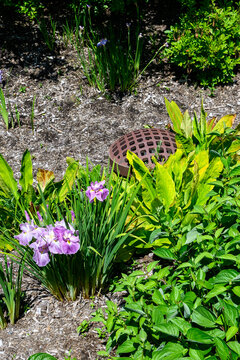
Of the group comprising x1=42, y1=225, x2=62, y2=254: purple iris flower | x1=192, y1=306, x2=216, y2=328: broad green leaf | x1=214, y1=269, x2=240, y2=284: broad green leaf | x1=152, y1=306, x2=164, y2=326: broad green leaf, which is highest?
x1=42, y1=225, x2=62, y2=254: purple iris flower

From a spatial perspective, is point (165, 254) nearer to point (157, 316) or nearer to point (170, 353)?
point (157, 316)

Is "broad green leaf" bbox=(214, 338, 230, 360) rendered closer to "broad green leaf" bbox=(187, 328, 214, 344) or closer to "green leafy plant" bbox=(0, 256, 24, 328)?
"broad green leaf" bbox=(187, 328, 214, 344)

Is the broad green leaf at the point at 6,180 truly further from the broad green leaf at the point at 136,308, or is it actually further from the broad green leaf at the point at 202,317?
the broad green leaf at the point at 202,317

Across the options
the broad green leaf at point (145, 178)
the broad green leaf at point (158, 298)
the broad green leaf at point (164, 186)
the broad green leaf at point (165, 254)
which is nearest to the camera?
the broad green leaf at point (158, 298)

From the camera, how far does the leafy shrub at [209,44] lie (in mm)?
3531

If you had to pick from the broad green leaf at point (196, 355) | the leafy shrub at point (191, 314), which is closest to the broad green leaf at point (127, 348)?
the leafy shrub at point (191, 314)

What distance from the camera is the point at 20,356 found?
1905 millimetres

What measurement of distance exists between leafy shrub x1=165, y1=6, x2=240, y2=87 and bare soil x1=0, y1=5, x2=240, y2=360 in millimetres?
162

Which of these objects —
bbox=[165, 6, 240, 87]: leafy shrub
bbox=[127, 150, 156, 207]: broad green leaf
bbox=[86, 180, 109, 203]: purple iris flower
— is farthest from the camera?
bbox=[165, 6, 240, 87]: leafy shrub

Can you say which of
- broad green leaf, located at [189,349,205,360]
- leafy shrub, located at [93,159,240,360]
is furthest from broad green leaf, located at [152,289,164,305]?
broad green leaf, located at [189,349,205,360]

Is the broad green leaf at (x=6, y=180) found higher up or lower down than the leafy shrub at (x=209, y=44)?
lower down

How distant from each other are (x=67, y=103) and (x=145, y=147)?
1.35m

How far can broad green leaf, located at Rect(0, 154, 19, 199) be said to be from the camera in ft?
8.12

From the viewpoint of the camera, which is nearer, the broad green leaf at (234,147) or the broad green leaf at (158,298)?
the broad green leaf at (158,298)
